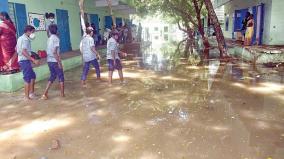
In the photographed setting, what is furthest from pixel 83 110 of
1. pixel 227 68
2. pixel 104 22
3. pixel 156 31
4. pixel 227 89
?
pixel 156 31

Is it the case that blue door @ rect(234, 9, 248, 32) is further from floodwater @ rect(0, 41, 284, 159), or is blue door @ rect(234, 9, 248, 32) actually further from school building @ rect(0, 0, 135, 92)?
floodwater @ rect(0, 41, 284, 159)

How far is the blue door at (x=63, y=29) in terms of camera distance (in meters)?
13.5

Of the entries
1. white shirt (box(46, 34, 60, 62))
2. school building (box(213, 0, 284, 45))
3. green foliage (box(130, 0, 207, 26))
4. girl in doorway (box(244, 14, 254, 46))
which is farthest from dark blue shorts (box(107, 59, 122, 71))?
green foliage (box(130, 0, 207, 26))

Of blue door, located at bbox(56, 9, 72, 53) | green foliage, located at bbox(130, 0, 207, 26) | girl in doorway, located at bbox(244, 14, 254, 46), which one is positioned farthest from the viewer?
green foliage, located at bbox(130, 0, 207, 26)

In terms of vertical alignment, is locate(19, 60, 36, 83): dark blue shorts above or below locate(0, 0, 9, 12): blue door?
below

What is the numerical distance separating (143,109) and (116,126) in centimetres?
102

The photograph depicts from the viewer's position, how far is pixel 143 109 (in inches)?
226

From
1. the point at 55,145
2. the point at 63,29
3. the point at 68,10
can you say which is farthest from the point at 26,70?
the point at 68,10

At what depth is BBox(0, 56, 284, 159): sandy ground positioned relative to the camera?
3902 mm

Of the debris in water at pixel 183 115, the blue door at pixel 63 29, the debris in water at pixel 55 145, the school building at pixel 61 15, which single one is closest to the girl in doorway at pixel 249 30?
the school building at pixel 61 15

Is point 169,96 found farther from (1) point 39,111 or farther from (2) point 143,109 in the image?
(1) point 39,111

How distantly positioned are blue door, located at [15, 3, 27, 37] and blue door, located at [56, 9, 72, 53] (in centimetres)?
272

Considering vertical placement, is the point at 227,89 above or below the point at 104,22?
below

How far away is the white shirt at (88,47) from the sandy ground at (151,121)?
0.83m
